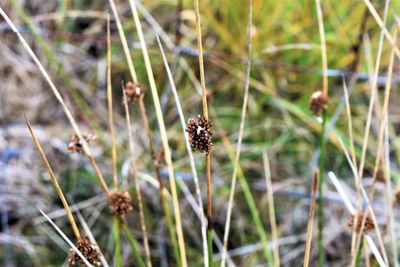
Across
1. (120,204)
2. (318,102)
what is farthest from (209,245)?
(318,102)

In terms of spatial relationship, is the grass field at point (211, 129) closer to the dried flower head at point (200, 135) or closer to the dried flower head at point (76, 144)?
the dried flower head at point (76, 144)

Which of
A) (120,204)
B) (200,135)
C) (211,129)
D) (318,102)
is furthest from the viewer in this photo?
(211,129)

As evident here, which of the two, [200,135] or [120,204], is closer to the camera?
[200,135]

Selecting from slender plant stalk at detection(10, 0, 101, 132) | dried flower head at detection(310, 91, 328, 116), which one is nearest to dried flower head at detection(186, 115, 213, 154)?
dried flower head at detection(310, 91, 328, 116)

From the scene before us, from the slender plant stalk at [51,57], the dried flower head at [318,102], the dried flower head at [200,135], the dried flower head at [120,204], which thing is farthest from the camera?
the slender plant stalk at [51,57]

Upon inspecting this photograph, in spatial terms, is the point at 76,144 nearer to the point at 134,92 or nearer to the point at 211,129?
the point at 134,92

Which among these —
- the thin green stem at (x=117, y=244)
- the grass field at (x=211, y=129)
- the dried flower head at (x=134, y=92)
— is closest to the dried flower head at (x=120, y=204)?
the thin green stem at (x=117, y=244)
